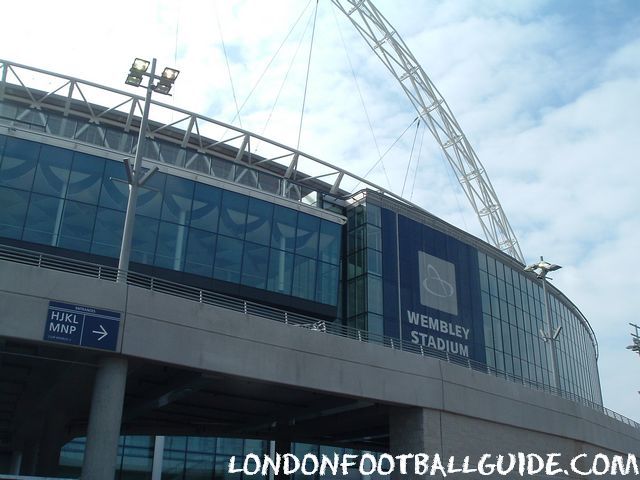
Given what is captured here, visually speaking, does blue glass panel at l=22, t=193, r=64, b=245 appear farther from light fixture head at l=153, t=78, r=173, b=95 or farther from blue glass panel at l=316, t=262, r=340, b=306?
blue glass panel at l=316, t=262, r=340, b=306

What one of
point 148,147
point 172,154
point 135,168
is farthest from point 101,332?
point 172,154

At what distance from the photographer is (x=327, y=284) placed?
40.6 m

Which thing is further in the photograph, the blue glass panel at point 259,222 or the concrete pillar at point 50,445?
the blue glass panel at point 259,222

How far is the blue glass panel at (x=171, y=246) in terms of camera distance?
117ft

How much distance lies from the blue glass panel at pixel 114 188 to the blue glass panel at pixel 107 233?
14.8 inches

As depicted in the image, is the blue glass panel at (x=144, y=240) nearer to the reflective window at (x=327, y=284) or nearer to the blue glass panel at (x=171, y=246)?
the blue glass panel at (x=171, y=246)

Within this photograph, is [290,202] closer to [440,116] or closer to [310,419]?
[310,419]

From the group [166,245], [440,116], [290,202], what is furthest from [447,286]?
[440,116]

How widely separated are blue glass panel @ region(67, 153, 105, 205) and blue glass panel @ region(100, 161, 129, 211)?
0.25 metres

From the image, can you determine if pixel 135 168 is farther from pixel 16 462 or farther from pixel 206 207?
pixel 16 462

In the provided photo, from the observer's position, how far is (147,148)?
43656mm

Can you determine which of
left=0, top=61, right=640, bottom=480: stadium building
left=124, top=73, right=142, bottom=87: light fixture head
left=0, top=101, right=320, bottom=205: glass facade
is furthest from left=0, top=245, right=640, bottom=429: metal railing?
left=0, top=101, right=320, bottom=205: glass facade

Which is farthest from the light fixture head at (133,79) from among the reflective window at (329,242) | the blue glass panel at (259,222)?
the reflective window at (329,242)

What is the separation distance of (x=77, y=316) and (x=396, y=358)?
12.6 metres
